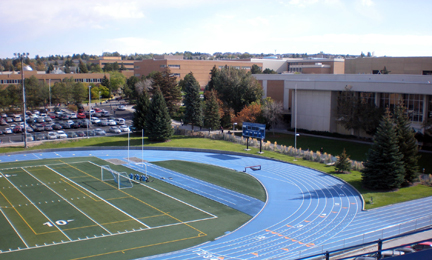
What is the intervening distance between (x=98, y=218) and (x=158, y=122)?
2645cm

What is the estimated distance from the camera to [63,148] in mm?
46562

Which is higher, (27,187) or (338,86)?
(338,86)

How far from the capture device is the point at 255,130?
4309cm

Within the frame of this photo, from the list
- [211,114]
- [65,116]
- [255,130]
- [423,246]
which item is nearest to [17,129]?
[65,116]

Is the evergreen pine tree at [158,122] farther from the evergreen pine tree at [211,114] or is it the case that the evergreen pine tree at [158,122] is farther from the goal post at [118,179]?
the goal post at [118,179]

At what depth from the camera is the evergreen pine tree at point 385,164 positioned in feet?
96.9

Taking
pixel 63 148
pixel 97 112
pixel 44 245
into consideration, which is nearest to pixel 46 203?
pixel 44 245

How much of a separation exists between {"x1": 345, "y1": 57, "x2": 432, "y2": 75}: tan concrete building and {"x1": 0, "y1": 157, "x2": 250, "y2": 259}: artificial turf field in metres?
47.5

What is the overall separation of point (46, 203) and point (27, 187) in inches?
206

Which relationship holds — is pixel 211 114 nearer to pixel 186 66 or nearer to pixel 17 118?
pixel 17 118

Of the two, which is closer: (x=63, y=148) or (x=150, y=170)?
(x=150, y=170)

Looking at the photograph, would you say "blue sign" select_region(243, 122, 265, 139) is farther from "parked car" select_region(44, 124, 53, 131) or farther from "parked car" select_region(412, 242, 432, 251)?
"parked car" select_region(44, 124, 53, 131)

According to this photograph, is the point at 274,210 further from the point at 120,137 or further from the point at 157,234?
the point at 120,137

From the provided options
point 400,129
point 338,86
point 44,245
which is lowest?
point 44,245
